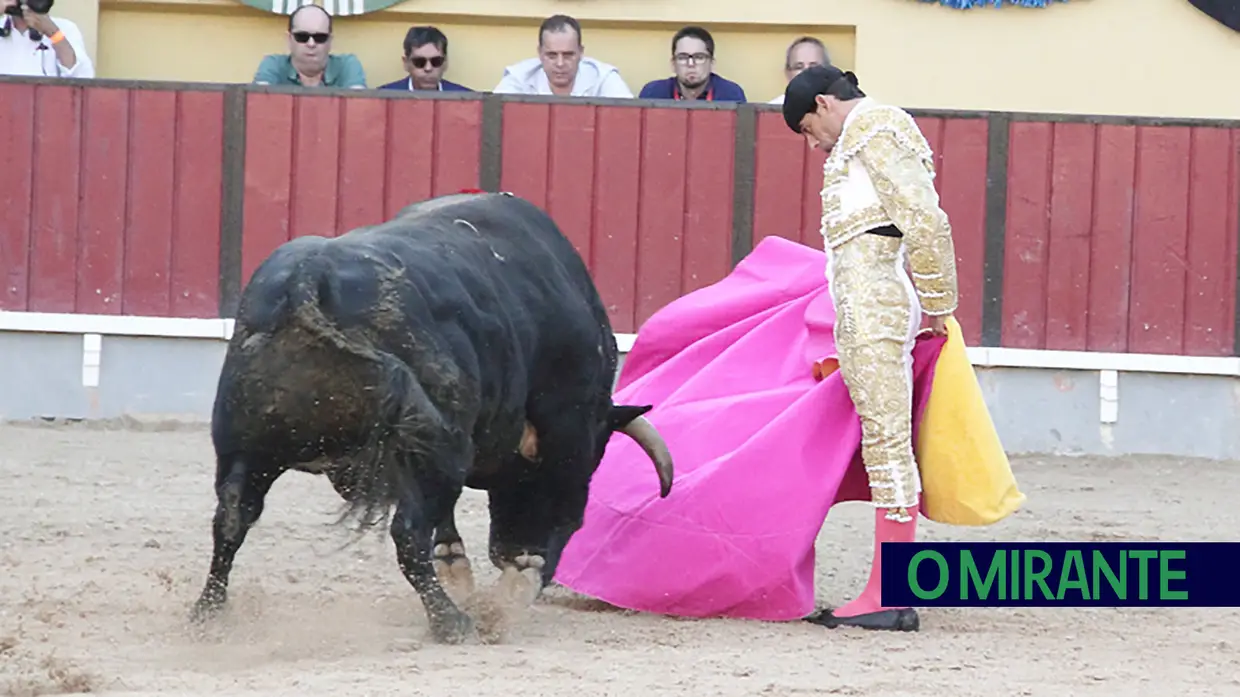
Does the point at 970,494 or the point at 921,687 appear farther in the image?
the point at 970,494

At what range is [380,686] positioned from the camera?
3344 millimetres

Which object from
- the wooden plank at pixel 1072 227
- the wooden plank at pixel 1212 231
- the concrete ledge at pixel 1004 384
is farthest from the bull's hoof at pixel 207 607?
the wooden plank at pixel 1212 231

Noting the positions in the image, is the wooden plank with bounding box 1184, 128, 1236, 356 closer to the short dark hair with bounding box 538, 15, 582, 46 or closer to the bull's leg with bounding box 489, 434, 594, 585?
the short dark hair with bounding box 538, 15, 582, 46

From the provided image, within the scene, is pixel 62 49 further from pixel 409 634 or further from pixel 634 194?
pixel 409 634

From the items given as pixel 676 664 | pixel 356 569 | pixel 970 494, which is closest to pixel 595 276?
pixel 356 569

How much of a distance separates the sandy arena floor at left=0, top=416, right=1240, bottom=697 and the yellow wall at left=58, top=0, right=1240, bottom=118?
287cm

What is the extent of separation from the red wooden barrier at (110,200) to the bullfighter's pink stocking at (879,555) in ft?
12.7

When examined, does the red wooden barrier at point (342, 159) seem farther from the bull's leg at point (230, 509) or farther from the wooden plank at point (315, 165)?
the bull's leg at point (230, 509)

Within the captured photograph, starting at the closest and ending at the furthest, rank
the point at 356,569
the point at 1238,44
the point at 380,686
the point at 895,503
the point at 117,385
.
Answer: the point at 380,686 < the point at 895,503 < the point at 356,569 < the point at 117,385 < the point at 1238,44

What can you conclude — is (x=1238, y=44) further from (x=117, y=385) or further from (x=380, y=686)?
(x=380, y=686)

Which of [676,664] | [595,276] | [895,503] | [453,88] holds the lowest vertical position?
[676,664]

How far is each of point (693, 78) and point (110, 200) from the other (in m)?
2.24

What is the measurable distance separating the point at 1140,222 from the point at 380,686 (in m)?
4.91

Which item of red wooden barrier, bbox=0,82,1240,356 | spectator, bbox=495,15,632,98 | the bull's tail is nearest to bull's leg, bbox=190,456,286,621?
the bull's tail
